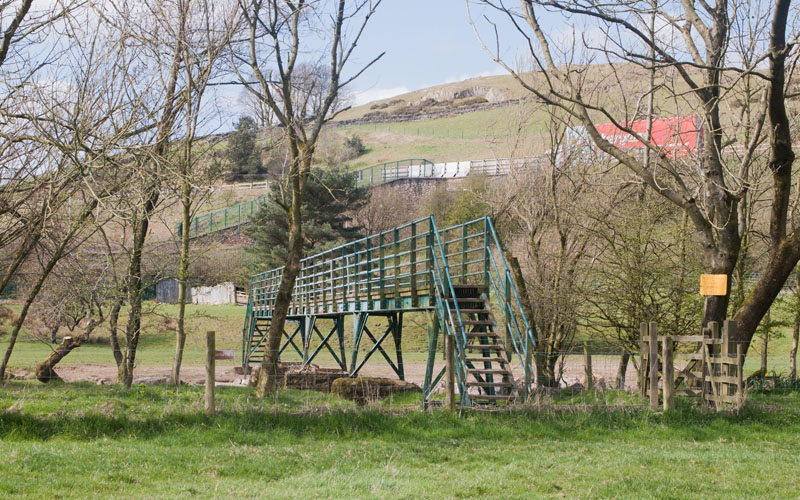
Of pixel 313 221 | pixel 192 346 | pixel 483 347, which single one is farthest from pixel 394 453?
pixel 313 221

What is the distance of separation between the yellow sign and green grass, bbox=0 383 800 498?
6.35 ft

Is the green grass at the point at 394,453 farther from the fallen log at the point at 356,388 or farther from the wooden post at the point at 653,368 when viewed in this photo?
the fallen log at the point at 356,388

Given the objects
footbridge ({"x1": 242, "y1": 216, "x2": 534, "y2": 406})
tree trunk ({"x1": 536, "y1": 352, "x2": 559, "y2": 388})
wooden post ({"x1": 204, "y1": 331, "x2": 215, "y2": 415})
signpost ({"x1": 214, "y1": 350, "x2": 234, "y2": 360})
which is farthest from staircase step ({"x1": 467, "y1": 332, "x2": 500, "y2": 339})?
signpost ({"x1": 214, "y1": 350, "x2": 234, "y2": 360})

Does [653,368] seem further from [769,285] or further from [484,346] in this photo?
[769,285]

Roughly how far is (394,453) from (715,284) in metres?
6.69

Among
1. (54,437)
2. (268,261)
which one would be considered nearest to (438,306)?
(54,437)

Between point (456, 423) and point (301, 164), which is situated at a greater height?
point (301, 164)

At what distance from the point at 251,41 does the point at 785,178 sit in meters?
10.4

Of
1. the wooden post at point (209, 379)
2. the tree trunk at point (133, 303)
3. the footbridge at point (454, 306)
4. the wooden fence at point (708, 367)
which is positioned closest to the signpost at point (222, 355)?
the footbridge at point (454, 306)

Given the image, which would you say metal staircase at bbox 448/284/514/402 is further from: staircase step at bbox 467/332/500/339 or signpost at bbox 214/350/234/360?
signpost at bbox 214/350/234/360

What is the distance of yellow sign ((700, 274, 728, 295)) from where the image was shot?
11.8 metres

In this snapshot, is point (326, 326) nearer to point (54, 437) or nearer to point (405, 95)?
point (54, 437)

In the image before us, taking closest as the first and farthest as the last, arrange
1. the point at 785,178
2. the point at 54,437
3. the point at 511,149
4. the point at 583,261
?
1. the point at 54,437
2. the point at 785,178
3. the point at 583,261
4. the point at 511,149

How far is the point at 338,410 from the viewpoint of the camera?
383 inches
